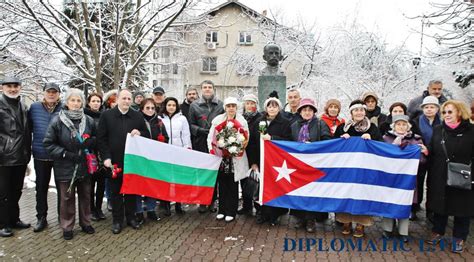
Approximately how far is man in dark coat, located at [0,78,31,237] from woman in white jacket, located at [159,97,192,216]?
7.11 feet

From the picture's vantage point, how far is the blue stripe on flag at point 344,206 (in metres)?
5.28

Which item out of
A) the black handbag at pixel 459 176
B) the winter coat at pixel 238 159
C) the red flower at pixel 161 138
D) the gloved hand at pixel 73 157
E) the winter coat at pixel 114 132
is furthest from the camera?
the red flower at pixel 161 138

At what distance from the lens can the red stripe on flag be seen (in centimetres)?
571

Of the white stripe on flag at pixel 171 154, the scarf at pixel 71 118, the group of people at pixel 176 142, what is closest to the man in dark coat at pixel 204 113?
the group of people at pixel 176 142

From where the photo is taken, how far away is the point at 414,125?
229 inches

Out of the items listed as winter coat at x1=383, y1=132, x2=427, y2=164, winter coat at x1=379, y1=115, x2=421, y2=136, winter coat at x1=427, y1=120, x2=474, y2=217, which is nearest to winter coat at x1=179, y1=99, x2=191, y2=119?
winter coat at x1=379, y1=115, x2=421, y2=136

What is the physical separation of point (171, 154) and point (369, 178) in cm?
315

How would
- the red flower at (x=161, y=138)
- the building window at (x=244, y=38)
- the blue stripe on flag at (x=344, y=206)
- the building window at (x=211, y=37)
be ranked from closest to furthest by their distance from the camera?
the blue stripe on flag at (x=344, y=206) < the red flower at (x=161, y=138) < the building window at (x=244, y=38) < the building window at (x=211, y=37)

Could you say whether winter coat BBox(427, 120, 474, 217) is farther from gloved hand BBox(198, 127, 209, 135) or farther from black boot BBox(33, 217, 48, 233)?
black boot BBox(33, 217, 48, 233)

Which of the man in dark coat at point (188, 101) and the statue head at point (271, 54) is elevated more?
the statue head at point (271, 54)

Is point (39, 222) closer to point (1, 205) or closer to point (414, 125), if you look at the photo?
point (1, 205)

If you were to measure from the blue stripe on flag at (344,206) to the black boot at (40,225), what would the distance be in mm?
3594

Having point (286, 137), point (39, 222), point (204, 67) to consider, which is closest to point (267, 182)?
point (286, 137)

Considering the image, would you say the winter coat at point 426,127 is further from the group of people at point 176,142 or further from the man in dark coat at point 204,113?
the man in dark coat at point 204,113
